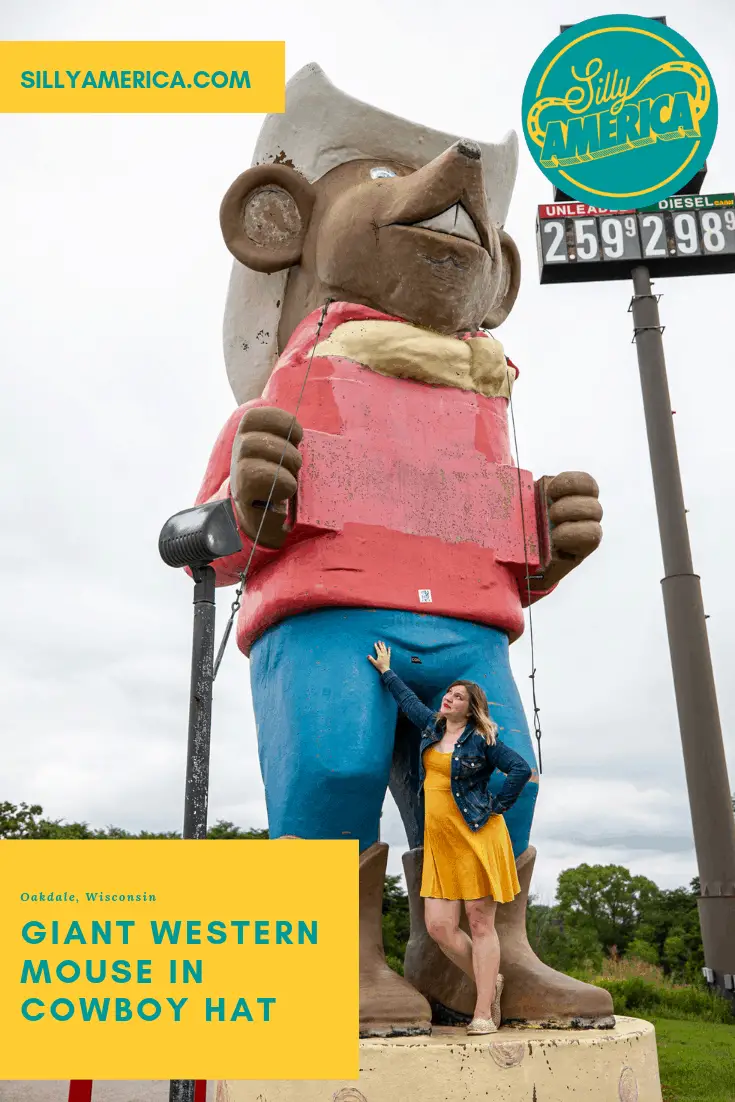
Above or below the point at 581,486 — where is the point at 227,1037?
below

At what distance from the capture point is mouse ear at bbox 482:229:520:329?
439 cm

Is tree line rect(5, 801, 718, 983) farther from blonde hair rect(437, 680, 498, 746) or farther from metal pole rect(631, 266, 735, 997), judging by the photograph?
blonde hair rect(437, 680, 498, 746)

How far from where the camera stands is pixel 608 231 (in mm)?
10203

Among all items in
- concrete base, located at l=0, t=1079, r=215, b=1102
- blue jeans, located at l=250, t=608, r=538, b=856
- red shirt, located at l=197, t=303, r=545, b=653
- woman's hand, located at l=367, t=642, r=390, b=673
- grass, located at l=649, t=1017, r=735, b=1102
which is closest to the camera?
blue jeans, located at l=250, t=608, r=538, b=856

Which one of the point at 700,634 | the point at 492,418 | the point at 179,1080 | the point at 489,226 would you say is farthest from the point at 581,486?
the point at 700,634

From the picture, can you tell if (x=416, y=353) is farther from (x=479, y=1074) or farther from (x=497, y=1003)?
(x=479, y=1074)

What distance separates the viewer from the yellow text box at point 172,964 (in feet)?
7.60

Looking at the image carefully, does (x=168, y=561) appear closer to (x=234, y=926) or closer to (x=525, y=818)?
(x=234, y=926)

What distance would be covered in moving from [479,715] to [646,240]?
26.7 feet

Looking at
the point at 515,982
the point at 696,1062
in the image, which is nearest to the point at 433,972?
the point at 515,982

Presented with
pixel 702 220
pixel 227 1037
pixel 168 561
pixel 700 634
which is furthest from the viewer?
pixel 702 220

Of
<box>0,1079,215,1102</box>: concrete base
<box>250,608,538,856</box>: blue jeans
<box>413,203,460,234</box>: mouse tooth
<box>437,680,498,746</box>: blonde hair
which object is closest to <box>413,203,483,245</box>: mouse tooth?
<box>413,203,460,234</box>: mouse tooth

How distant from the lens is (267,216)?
409 centimetres

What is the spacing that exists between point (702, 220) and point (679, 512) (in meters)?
3.28
